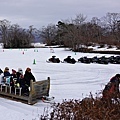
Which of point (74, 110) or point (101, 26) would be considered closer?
point (74, 110)

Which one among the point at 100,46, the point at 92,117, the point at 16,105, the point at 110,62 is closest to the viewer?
the point at 92,117

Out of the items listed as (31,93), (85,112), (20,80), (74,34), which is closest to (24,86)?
(20,80)

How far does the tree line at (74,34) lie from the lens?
63.3 metres

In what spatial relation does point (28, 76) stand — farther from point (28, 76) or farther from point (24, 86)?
point (24, 86)

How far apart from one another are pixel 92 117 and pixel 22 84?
A: 7.83m

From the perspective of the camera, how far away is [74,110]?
457 cm

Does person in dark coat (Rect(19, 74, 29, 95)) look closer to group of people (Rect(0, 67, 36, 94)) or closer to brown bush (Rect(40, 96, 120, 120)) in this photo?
group of people (Rect(0, 67, 36, 94))

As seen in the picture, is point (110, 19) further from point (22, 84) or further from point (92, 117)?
point (92, 117)

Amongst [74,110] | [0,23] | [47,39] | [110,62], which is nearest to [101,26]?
[47,39]

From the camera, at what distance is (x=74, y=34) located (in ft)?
208

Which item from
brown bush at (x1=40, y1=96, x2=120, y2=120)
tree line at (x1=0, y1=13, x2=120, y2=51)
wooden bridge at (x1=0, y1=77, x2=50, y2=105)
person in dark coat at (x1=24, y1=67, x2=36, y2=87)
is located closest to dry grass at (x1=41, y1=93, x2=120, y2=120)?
brown bush at (x1=40, y1=96, x2=120, y2=120)

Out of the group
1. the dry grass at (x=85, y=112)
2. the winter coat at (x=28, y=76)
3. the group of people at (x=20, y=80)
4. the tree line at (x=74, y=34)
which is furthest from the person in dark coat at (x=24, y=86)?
the tree line at (x=74, y=34)

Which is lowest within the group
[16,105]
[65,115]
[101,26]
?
[16,105]

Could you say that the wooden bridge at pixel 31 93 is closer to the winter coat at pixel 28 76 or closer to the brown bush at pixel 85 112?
the winter coat at pixel 28 76
